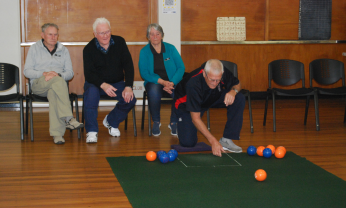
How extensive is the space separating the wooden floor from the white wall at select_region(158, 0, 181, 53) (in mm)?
1447

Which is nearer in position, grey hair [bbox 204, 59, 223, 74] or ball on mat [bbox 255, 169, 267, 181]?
ball on mat [bbox 255, 169, 267, 181]

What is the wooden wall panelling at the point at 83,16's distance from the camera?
6.11 meters

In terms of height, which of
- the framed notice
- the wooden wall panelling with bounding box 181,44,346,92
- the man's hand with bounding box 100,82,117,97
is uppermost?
the framed notice

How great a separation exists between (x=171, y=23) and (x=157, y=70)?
6.96 ft

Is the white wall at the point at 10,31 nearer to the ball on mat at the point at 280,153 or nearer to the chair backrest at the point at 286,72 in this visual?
the chair backrest at the point at 286,72

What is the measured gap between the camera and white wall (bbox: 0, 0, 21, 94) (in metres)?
5.92

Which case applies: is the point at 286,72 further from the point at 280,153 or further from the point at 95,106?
the point at 95,106

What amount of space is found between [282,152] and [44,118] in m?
3.41

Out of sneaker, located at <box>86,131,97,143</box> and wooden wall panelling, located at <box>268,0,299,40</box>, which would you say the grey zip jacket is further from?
wooden wall panelling, located at <box>268,0,299,40</box>

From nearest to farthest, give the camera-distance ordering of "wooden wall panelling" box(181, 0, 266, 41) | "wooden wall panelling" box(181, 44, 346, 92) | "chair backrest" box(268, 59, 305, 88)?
"chair backrest" box(268, 59, 305, 88), "wooden wall panelling" box(181, 0, 266, 41), "wooden wall panelling" box(181, 44, 346, 92)

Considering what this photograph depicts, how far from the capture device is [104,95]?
4199mm

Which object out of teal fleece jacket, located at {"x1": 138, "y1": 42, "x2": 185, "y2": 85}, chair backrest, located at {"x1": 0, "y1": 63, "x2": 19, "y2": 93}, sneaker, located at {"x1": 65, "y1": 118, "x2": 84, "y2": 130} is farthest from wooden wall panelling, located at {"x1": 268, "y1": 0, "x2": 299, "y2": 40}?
chair backrest, located at {"x1": 0, "y1": 63, "x2": 19, "y2": 93}

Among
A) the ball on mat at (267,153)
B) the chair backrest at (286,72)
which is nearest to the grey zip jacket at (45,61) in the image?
the ball on mat at (267,153)

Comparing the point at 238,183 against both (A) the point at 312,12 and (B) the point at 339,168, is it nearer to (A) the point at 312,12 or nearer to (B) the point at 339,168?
(B) the point at 339,168
